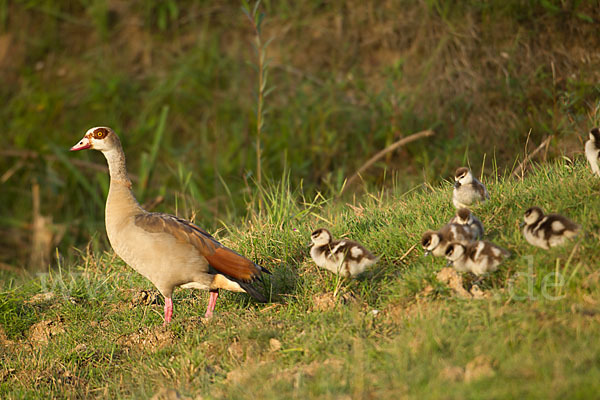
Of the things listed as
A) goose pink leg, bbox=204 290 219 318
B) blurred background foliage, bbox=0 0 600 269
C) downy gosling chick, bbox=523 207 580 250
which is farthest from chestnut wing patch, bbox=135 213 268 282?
blurred background foliage, bbox=0 0 600 269

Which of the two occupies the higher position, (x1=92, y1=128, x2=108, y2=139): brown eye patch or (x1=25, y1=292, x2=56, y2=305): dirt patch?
(x1=92, y1=128, x2=108, y2=139): brown eye patch

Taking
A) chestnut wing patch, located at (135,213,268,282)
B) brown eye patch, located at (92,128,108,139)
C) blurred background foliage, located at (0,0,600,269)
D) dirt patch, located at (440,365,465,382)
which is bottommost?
blurred background foliage, located at (0,0,600,269)

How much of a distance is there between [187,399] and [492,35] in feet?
22.9

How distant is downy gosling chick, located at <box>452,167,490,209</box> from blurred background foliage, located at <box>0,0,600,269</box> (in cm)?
229

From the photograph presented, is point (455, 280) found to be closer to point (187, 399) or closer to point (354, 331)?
point (354, 331)

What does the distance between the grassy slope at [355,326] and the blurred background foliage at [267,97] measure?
194cm

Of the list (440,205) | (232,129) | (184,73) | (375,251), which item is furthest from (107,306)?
(184,73)

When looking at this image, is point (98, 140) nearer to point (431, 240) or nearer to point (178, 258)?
point (178, 258)

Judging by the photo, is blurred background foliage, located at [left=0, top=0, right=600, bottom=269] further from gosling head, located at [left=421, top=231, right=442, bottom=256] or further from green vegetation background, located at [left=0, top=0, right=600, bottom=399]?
gosling head, located at [left=421, top=231, right=442, bottom=256]

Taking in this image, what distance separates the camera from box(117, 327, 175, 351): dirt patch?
16.6 ft

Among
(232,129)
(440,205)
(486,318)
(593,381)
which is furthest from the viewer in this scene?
(232,129)

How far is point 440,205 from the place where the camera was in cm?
565

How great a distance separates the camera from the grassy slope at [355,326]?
12.2 ft

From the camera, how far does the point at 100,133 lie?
5812mm
